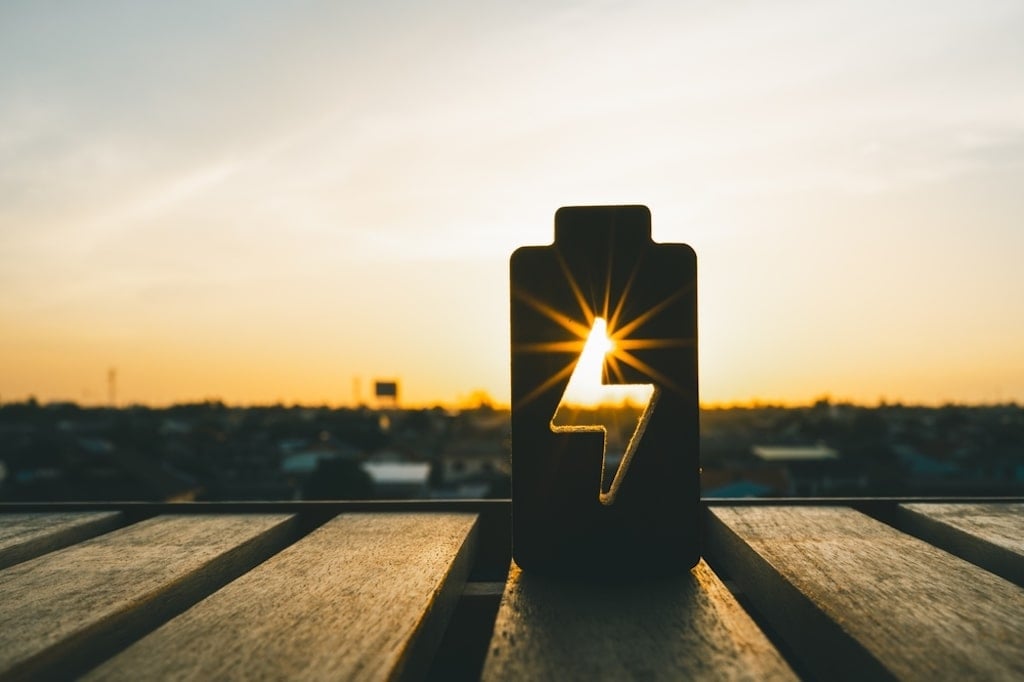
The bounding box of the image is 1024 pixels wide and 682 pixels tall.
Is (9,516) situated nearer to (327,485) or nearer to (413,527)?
(413,527)

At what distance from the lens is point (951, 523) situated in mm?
1577

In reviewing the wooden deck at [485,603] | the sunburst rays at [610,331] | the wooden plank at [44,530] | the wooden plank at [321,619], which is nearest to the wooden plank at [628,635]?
the wooden deck at [485,603]

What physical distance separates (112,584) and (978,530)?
63.5 inches

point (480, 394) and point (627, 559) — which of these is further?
point (480, 394)

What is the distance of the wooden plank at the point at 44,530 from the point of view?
153cm

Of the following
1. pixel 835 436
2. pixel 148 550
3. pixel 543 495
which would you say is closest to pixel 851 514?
pixel 543 495

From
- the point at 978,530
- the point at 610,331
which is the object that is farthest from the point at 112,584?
the point at 978,530

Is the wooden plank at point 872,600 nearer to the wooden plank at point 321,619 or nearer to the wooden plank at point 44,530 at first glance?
the wooden plank at point 321,619

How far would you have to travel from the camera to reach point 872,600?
110 centimetres

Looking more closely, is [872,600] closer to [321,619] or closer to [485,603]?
[485,603]

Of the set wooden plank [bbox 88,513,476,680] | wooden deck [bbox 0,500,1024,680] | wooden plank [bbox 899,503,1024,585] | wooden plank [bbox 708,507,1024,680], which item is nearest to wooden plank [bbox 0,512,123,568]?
wooden deck [bbox 0,500,1024,680]

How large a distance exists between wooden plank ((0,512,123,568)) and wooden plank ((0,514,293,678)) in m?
0.09

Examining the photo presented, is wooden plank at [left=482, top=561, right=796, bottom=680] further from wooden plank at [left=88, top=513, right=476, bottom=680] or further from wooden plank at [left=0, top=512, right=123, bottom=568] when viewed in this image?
wooden plank at [left=0, top=512, right=123, bottom=568]

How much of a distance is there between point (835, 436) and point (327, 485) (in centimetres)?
6256
